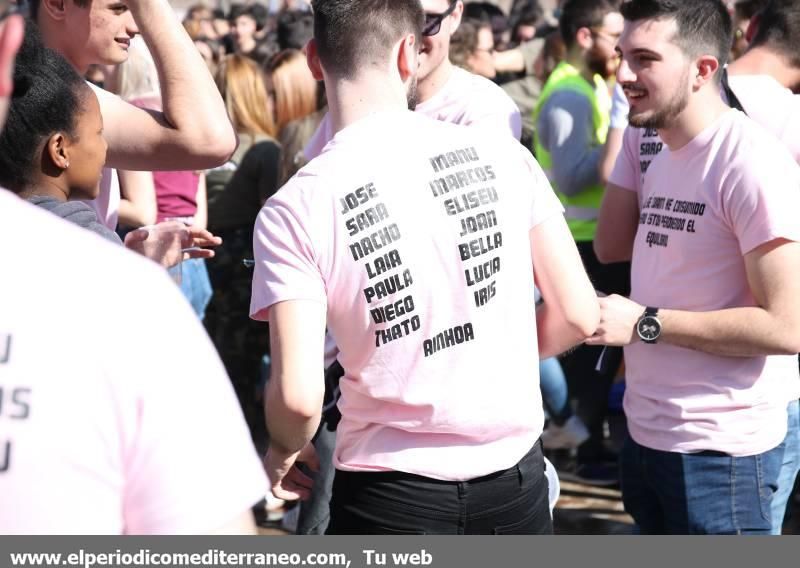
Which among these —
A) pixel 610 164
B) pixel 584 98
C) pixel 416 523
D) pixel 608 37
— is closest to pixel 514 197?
pixel 416 523

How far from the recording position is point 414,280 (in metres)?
2.25

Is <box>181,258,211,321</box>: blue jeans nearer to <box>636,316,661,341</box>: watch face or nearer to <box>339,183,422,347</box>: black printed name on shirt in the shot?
<box>636,316,661,341</box>: watch face

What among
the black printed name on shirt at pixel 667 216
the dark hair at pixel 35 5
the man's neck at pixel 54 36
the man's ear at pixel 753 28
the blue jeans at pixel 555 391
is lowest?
the blue jeans at pixel 555 391

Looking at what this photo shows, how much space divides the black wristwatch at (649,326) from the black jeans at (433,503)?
0.65 m

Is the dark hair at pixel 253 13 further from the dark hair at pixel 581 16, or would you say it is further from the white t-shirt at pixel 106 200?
the white t-shirt at pixel 106 200

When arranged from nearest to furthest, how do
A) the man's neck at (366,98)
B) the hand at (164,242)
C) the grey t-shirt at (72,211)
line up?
the grey t-shirt at (72,211)
the man's neck at (366,98)
the hand at (164,242)

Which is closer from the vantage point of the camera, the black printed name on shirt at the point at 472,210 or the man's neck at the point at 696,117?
the black printed name on shirt at the point at 472,210

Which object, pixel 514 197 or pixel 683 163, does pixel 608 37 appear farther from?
pixel 514 197

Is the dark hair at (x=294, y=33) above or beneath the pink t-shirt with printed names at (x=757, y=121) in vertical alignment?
above

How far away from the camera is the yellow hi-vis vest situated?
18.3 feet

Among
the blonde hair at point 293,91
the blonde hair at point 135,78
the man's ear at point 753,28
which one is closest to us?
the man's ear at point 753,28

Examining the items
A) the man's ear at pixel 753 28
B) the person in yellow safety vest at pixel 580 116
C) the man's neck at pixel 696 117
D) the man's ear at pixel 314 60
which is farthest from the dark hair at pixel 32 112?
the person in yellow safety vest at pixel 580 116

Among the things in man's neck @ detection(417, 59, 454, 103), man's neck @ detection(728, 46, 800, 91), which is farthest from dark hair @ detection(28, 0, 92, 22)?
man's neck @ detection(728, 46, 800, 91)

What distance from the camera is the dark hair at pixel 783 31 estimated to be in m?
4.02
